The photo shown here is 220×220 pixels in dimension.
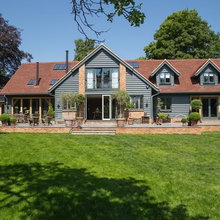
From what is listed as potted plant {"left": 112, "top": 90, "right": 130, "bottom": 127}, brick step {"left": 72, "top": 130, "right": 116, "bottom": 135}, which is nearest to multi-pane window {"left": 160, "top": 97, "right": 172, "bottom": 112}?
potted plant {"left": 112, "top": 90, "right": 130, "bottom": 127}

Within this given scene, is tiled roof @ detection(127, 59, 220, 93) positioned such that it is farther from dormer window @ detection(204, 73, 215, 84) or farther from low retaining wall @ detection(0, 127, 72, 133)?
low retaining wall @ detection(0, 127, 72, 133)

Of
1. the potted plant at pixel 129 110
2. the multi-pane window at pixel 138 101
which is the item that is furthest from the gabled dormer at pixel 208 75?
the potted plant at pixel 129 110

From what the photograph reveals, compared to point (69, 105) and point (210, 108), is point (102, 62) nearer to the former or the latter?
point (69, 105)

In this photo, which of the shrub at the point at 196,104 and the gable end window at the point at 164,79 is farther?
the gable end window at the point at 164,79

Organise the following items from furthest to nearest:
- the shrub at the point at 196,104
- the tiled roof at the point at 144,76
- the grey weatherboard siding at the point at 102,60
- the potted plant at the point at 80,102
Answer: the tiled roof at the point at 144,76, the grey weatherboard siding at the point at 102,60, the shrub at the point at 196,104, the potted plant at the point at 80,102

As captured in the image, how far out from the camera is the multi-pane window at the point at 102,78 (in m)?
22.5

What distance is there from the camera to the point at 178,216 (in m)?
4.03

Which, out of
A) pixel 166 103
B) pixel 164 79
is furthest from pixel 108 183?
pixel 164 79

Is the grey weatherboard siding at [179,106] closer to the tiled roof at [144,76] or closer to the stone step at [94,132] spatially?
the tiled roof at [144,76]

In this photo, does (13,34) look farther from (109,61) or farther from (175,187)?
(175,187)

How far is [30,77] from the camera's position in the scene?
2705cm

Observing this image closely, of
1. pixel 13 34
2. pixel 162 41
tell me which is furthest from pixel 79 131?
pixel 162 41

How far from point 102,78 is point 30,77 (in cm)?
969

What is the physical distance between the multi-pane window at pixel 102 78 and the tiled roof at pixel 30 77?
518 centimetres
